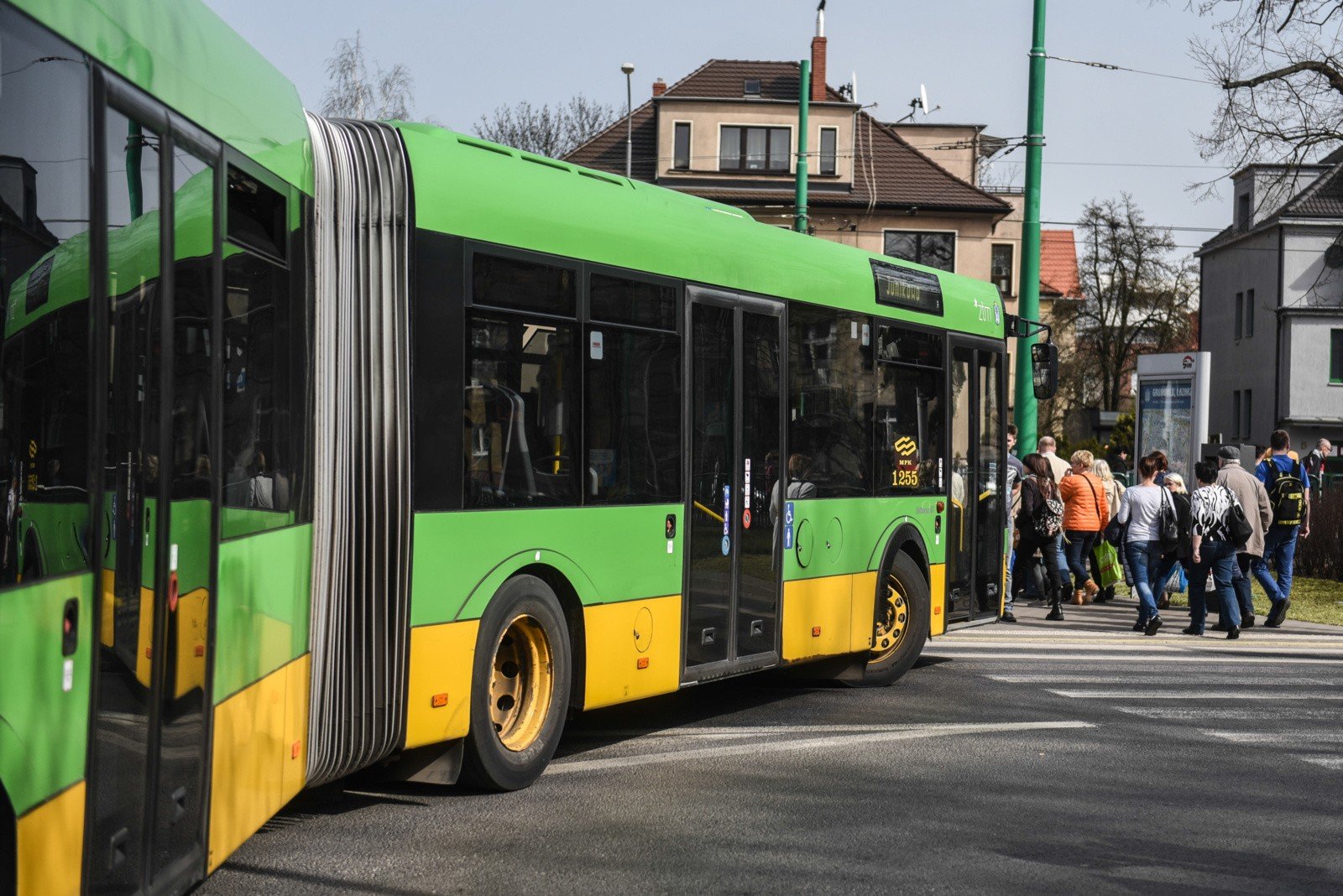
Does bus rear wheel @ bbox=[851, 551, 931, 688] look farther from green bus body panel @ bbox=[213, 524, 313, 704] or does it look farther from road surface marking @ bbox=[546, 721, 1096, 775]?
green bus body panel @ bbox=[213, 524, 313, 704]

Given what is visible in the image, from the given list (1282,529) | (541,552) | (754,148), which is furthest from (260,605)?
(754,148)

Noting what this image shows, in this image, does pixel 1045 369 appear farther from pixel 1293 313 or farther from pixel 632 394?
pixel 1293 313

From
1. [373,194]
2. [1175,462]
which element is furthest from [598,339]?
[1175,462]

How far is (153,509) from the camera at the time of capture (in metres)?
4.73

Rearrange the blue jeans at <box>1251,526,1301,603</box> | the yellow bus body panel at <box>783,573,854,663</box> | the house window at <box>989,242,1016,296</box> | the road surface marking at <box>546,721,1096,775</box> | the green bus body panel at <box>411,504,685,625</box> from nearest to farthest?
1. the green bus body panel at <box>411,504,685,625</box>
2. the road surface marking at <box>546,721,1096,775</box>
3. the yellow bus body panel at <box>783,573,854,663</box>
4. the blue jeans at <box>1251,526,1301,603</box>
5. the house window at <box>989,242,1016,296</box>

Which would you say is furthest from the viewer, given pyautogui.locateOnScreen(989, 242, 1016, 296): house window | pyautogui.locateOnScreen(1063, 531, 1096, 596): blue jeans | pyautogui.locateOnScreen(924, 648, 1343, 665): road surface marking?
pyautogui.locateOnScreen(989, 242, 1016, 296): house window

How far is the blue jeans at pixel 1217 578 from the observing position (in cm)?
1614

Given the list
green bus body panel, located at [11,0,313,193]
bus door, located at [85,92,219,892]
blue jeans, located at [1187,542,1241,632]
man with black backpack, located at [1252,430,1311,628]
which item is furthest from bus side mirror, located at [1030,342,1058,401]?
bus door, located at [85,92,219,892]

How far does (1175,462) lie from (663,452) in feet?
53.2

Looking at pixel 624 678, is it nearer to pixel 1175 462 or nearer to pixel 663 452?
pixel 663 452

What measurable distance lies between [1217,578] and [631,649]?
9376mm

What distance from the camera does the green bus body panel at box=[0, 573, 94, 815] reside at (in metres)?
3.72

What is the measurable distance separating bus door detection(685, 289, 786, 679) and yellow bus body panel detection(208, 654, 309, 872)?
330cm

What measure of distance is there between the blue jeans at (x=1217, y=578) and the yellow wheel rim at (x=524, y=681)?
9.85 meters
